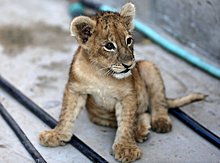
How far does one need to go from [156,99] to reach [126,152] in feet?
3.39

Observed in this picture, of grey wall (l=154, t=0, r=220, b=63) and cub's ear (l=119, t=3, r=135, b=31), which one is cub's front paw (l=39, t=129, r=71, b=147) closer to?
cub's ear (l=119, t=3, r=135, b=31)

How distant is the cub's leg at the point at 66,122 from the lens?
10.9 feet

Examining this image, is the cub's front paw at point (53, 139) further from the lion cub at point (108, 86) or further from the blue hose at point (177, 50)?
the blue hose at point (177, 50)

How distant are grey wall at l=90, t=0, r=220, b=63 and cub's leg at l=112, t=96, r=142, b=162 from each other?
2.42 meters

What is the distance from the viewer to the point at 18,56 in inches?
221

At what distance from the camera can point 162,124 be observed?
3695 mm

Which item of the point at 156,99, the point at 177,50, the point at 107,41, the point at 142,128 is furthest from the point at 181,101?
the point at 177,50

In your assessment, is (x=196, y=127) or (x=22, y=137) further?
(x=196, y=127)

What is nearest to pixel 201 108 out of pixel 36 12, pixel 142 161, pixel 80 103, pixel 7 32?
pixel 142 161

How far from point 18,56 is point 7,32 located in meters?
1.21

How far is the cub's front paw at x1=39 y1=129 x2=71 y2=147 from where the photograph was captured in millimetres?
3338

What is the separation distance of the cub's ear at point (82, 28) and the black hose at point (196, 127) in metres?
1.65

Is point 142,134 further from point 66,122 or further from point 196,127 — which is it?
point 66,122

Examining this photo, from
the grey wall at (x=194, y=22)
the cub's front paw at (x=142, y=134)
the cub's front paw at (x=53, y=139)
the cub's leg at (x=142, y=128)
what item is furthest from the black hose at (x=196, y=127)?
the grey wall at (x=194, y=22)
